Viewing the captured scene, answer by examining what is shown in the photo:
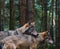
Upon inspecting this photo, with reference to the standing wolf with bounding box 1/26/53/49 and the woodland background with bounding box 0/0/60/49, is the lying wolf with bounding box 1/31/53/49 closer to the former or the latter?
the standing wolf with bounding box 1/26/53/49

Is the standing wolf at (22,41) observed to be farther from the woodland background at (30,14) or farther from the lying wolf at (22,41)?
the woodland background at (30,14)

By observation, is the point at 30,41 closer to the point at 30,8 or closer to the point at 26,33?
the point at 26,33

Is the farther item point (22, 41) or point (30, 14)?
point (30, 14)

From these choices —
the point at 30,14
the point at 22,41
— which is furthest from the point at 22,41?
the point at 30,14

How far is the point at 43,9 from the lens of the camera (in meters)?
9.41

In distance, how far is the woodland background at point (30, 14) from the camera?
6131 mm

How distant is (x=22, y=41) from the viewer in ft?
12.0

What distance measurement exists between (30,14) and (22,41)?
6.94 feet

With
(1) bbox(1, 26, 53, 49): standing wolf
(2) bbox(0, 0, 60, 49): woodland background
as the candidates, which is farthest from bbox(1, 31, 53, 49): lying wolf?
(2) bbox(0, 0, 60, 49): woodland background

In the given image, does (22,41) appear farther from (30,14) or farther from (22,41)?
(30,14)

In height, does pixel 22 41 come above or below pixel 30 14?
below

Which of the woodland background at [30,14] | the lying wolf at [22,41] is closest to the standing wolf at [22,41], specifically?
the lying wolf at [22,41]

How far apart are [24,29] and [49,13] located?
20.3 ft

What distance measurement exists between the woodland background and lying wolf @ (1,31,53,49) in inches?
65.9
